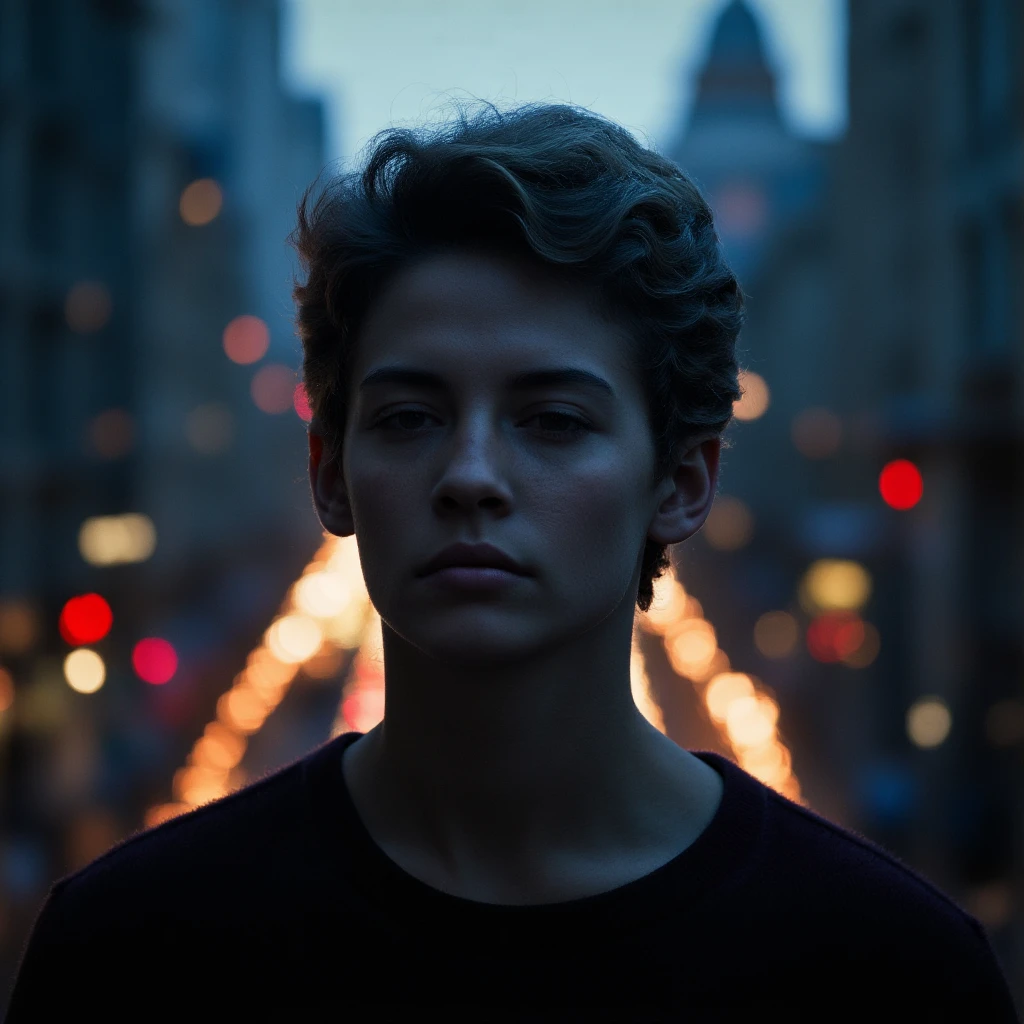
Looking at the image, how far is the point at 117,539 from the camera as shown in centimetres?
3834

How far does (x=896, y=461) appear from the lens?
30312 mm

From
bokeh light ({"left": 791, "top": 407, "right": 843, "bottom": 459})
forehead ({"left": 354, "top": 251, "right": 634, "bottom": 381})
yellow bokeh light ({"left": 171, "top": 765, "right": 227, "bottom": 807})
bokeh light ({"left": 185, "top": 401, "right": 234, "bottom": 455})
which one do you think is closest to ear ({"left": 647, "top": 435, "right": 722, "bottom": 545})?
forehead ({"left": 354, "top": 251, "right": 634, "bottom": 381})

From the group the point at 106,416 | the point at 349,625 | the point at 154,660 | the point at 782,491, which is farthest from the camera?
the point at 782,491

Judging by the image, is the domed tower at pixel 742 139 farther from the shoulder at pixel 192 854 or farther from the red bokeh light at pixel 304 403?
the shoulder at pixel 192 854

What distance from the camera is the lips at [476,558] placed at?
3459 millimetres

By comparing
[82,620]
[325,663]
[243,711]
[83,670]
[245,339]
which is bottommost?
[325,663]

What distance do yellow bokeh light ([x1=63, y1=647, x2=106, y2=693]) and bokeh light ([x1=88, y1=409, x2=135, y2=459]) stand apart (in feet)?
20.2

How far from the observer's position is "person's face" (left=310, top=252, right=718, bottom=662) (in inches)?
137

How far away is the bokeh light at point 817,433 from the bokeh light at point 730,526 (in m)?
13.3

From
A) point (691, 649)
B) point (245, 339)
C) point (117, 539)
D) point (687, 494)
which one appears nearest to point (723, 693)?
point (691, 649)

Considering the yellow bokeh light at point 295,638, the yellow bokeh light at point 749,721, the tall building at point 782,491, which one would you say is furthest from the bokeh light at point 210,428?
the yellow bokeh light at point 749,721

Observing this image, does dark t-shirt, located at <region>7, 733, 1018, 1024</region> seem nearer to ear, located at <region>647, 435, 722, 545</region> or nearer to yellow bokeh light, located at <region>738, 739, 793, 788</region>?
ear, located at <region>647, 435, 722, 545</region>

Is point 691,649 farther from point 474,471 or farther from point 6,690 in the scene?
point 474,471

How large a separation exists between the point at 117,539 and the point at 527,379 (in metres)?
36.5
